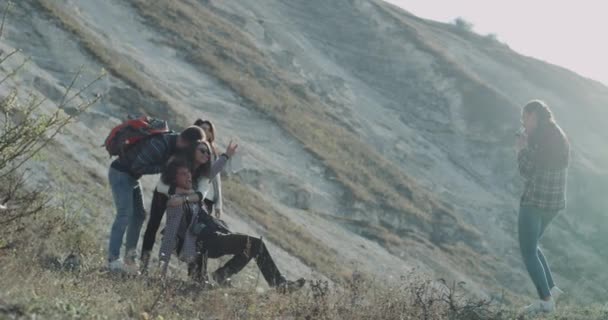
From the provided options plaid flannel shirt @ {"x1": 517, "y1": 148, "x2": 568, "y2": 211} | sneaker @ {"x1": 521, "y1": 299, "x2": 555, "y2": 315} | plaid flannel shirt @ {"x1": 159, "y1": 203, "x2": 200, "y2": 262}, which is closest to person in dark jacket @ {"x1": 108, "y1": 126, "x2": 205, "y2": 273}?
plaid flannel shirt @ {"x1": 159, "y1": 203, "x2": 200, "y2": 262}

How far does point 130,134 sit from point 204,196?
0.91 meters

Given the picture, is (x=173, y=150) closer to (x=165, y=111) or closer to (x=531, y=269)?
(x=531, y=269)

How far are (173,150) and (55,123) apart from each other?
204cm

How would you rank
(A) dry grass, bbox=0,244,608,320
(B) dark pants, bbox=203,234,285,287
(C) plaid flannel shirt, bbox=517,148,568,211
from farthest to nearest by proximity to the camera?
(C) plaid flannel shirt, bbox=517,148,568,211 → (B) dark pants, bbox=203,234,285,287 → (A) dry grass, bbox=0,244,608,320

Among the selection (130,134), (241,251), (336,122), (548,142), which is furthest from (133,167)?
(336,122)

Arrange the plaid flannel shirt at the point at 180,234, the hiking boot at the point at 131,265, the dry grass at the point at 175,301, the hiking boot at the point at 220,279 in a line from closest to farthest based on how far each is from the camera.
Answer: the dry grass at the point at 175,301 → the hiking boot at the point at 131,265 → the hiking boot at the point at 220,279 → the plaid flannel shirt at the point at 180,234

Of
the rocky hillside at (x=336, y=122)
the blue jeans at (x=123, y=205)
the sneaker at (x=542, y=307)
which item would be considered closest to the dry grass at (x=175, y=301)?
the sneaker at (x=542, y=307)

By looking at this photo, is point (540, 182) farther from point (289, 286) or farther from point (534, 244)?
point (289, 286)

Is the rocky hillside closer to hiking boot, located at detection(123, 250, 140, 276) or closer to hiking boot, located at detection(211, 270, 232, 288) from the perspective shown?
hiking boot, located at detection(123, 250, 140, 276)

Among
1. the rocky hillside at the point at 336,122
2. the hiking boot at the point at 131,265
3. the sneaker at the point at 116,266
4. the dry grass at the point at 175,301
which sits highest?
the dry grass at the point at 175,301

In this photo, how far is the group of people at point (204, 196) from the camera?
5943mm

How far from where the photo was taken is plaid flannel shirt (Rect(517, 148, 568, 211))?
→ 6094 millimetres

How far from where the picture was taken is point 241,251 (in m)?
6.02

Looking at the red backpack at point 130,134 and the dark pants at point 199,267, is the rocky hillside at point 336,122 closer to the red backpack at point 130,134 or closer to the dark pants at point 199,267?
the red backpack at point 130,134
